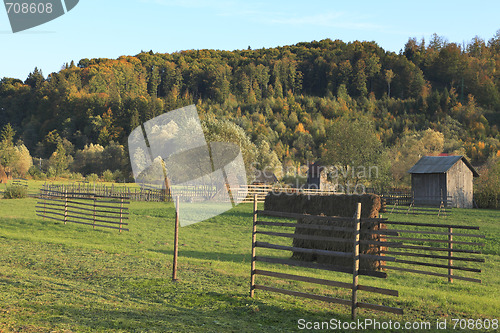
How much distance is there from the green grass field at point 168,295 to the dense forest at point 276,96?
Answer: 66.7 metres

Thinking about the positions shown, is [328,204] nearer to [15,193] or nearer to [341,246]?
[341,246]

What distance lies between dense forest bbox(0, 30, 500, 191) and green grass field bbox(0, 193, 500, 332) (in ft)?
219

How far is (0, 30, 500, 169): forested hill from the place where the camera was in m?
112

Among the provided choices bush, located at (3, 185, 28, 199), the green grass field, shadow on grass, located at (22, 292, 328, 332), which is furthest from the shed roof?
bush, located at (3, 185, 28, 199)

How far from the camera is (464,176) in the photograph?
4206 centimetres

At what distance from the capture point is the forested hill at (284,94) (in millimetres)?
111688

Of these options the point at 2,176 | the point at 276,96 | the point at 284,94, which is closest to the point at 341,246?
the point at 2,176

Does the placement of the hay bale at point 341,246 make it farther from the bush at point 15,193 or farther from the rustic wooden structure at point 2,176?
the rustic wooden structure at point 2,176

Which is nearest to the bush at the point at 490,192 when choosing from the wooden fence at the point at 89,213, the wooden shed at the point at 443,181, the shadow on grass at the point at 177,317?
the wooden shed at the point at 443,181

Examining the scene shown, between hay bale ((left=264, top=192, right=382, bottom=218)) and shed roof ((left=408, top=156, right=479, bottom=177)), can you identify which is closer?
hay bale ((left=264, top=192, right=382, bottom=218))

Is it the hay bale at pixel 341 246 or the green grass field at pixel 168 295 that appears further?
the hay bale at pixel 341 246

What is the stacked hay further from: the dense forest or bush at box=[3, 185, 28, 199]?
the dense forest

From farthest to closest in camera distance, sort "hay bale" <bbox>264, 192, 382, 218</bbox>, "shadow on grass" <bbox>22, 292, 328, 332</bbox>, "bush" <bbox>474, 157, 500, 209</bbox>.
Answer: "bush" <bbox>474, 157, 500, 209</bbox> < "hay bale" <bbox>264, 192, 382, 218</bbox> < "shadow on grass" <bbox>22, 292, 328, 332</bbox>

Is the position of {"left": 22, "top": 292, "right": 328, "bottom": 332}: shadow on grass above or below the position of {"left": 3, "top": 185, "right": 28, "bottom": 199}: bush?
above
